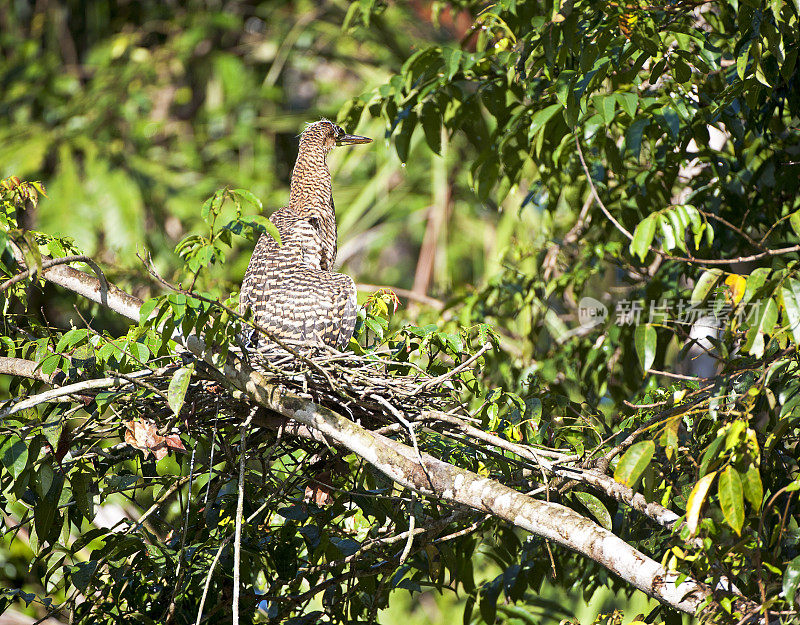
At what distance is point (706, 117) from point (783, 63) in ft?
1.40

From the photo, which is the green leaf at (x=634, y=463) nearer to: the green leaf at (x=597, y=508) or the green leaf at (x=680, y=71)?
the green leaf at (x=597, y=508)

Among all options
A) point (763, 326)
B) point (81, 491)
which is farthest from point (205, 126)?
point (763, 326)

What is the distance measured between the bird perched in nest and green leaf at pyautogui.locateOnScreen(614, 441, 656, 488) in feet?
4.31

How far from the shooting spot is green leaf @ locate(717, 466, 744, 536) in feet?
6.16

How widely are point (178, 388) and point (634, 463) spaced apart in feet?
3.74

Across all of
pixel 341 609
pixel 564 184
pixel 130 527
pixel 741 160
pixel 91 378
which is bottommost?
pixel 341 609

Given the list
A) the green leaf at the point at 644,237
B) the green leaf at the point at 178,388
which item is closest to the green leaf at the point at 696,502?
the green leaf at the point at 644,237

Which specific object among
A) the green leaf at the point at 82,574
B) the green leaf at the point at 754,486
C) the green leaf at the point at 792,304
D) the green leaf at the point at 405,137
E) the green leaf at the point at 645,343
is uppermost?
the green leaf at the point at 405,137

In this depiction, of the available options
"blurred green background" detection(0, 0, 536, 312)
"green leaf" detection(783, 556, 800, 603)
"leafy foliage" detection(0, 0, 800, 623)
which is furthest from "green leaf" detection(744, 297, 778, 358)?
"blurred green background" detection(0, 0, 536, 312)

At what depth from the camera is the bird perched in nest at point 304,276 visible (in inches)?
139

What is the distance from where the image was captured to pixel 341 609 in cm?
296

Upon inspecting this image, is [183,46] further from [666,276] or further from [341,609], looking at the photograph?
[341,609]

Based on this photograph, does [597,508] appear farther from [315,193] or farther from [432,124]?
[315,193]

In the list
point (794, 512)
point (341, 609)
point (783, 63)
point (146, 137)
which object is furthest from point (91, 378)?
point (146, 137)
